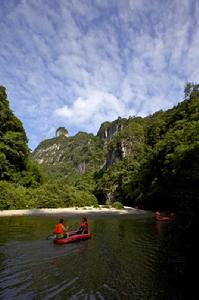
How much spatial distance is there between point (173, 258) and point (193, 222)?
4.23 metres

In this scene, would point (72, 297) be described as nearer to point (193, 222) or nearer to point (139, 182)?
point (193, 222)

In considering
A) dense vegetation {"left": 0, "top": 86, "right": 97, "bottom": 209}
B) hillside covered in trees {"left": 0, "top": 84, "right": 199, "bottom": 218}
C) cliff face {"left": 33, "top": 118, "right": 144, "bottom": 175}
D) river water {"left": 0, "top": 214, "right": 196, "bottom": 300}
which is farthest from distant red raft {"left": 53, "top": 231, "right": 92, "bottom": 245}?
cliff face {"left": 33, "top": 118, "right": 144, "bottom": 175}

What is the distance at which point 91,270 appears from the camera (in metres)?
11.5

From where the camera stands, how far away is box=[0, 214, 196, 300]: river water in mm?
8805

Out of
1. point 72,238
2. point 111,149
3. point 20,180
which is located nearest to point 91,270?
point 72,238

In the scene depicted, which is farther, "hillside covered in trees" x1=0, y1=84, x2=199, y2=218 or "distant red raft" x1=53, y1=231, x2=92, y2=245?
"hillside covered in trees" x1=0, y1=84, x2=199, y2=218

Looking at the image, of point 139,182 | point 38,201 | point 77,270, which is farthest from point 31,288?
point 139,182

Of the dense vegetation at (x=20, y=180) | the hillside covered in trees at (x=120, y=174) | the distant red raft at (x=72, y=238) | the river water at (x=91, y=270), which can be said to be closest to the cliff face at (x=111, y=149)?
the hillside covered in trees at (x=120, y=174)

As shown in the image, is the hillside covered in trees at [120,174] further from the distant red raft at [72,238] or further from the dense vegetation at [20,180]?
the distant red raft at [72,238]

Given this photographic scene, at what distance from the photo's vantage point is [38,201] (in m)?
45.7

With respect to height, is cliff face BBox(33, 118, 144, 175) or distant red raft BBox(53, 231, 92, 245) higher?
cliff face BBox(33, 118, 144, 175)

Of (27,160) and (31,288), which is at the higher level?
(27,160)

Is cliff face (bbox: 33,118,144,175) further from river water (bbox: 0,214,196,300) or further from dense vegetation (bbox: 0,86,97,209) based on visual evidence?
river water (bbox: 0,214,196,300)

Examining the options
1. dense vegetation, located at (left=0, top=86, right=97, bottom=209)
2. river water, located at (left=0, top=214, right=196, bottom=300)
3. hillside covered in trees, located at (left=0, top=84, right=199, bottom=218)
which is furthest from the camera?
dense vegetation, located at (left=0, top=86, right=97, bottom=209)
